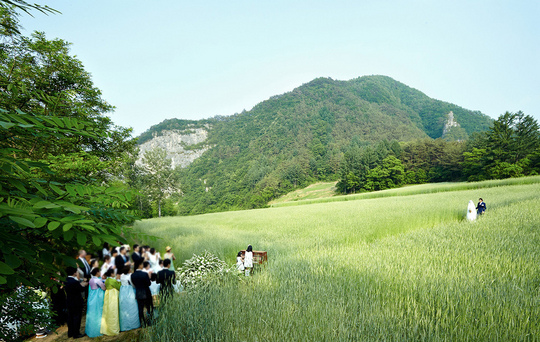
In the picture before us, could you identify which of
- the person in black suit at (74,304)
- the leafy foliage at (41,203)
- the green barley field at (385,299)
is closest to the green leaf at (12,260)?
the leafy foliage at (41,203)

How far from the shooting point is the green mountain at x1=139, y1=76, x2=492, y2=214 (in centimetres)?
9731

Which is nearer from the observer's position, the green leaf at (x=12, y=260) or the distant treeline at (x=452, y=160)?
the green leaf at (x=12, y=260)

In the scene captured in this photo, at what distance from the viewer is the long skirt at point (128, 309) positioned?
18.8 ft

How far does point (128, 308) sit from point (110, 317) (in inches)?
18.9

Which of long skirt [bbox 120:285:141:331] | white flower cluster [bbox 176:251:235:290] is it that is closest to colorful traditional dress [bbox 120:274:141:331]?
long skirt [bbox 120:285:141:331]

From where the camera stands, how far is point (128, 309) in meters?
5.77

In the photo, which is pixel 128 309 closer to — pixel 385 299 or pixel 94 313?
pixel 94 313

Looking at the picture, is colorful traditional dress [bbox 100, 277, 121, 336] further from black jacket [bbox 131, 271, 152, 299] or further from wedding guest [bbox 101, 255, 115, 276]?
wedding guest [bbox 101, 255, 115, 276]

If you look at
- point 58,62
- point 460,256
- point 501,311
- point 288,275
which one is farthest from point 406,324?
point 58,62

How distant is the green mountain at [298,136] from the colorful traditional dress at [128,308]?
76.7m

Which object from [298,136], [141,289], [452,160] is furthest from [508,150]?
[298,136]

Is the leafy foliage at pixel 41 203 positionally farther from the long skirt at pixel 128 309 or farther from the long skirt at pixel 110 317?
the long skirt at pixel 110 317

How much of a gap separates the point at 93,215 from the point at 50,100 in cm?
139

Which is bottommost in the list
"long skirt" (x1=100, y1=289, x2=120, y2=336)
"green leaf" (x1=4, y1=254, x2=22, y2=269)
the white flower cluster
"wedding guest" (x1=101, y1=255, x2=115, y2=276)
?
"long skirt" (x1=100, y1=289, x2=120, y2=336)
